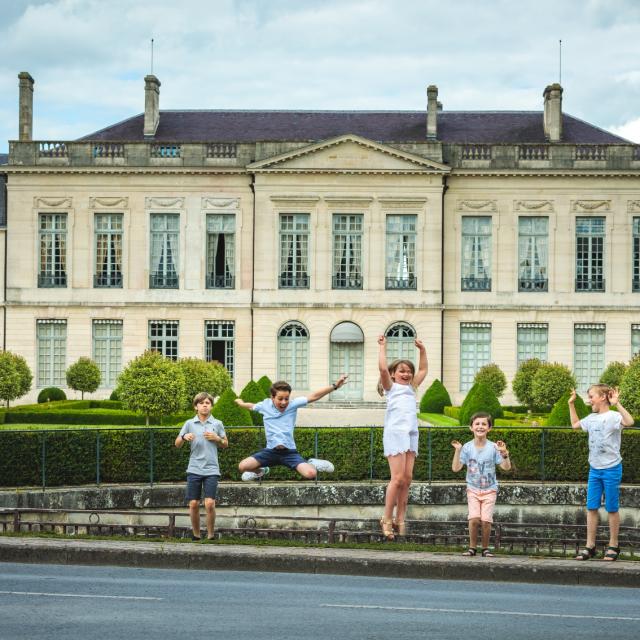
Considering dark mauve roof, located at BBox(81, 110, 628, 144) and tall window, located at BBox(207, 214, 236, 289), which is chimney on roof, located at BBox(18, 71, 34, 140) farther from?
tall window, located at BBox(207, 214, 236, 289)

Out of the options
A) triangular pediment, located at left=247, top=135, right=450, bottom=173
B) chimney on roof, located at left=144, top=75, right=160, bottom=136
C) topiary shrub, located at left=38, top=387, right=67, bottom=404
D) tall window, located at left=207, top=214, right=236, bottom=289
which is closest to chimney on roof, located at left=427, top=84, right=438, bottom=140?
triangular pediment, located at left=247, top=135, right=450, bottom=173

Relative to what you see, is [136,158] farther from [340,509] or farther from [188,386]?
[340,509]

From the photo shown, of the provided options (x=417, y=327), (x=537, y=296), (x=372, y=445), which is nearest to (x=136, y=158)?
(x=417, y=327)

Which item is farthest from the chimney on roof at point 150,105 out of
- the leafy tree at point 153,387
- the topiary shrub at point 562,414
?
the topiary shrub at point 562,414

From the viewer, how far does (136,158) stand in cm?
4216

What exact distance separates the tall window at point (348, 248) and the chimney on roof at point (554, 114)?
712cm

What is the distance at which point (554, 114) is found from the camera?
143 feet

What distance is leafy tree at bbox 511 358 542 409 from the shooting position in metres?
38.2

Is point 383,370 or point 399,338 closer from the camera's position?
point 383,370

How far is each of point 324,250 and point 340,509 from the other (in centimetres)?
2405

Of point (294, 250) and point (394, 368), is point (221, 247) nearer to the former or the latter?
point (294, 250)

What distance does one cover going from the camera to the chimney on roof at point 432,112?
43188 millimetres

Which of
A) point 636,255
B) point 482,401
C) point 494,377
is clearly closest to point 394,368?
point 482,401

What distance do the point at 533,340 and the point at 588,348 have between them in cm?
177
